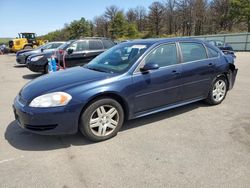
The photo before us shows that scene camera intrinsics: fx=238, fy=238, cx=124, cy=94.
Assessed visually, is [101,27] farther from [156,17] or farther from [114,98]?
[114,98]

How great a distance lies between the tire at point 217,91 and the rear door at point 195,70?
208 millimetres

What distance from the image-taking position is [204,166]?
3053 mm

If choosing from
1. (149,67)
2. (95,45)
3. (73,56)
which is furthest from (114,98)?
(95,45)

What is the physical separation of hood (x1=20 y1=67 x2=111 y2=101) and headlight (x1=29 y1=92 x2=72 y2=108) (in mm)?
91

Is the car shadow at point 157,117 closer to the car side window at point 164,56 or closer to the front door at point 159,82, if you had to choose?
the front door at point 159,82

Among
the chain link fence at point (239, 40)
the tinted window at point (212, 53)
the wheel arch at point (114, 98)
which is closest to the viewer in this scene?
the wheel arch at point (114, 98)

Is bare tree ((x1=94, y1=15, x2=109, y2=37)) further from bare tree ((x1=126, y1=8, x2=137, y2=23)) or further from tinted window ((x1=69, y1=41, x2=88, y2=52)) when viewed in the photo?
tinted window ((x1=69, y1=41, x2=88, y2=52))

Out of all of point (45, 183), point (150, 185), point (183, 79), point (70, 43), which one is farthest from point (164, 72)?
point (70, 43)

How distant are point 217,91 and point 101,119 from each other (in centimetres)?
306

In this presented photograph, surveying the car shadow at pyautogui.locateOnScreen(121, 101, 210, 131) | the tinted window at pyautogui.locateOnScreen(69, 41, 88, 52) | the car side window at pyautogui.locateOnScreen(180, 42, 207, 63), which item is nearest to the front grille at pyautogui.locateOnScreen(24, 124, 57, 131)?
the car shadow at pyautogui.locateOnScreen(121, 101, 210, 131)

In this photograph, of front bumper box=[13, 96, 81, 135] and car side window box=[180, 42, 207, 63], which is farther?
car side window box=[180, 42, 207, 63]

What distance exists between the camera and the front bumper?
135 inches

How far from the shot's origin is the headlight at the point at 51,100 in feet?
11.4

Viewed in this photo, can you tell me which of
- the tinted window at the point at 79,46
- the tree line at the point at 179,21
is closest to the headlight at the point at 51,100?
the tinted window at the point at 79,46
